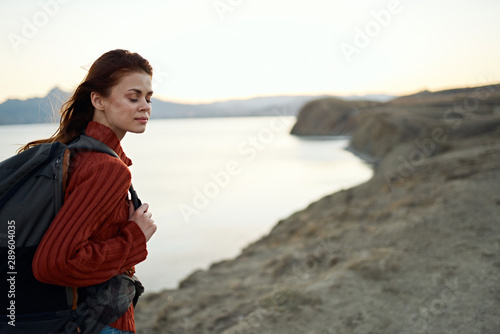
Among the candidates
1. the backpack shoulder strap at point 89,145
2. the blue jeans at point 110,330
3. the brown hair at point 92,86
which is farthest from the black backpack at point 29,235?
the brown hair at point 92,86

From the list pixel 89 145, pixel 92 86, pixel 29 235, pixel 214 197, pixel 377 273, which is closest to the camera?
pixel 29 235

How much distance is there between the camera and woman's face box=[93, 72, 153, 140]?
1.67m

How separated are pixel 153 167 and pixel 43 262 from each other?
40.2 m

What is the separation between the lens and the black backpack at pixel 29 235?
4.45 ft

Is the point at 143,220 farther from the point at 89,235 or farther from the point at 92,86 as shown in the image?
the point at 92,86

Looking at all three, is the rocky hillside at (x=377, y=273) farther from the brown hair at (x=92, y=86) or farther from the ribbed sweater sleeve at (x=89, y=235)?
the brown hair at (x=92, y=86)

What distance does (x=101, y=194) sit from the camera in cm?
143

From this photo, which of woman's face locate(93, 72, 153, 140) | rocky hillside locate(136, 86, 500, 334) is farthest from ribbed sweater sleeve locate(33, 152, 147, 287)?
rocky hillside locate(136, 86, 500, 334)

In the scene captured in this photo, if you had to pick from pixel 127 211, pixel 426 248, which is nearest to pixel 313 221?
pixel 426 248

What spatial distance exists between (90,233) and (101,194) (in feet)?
0.48

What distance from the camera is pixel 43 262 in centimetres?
133

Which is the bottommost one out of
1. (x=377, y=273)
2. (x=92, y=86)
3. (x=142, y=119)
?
(x=377, y=273)

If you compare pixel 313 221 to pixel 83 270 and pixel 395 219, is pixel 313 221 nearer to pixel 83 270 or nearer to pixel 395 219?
pixel 395 219

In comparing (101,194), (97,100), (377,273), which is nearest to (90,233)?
(101,194)
